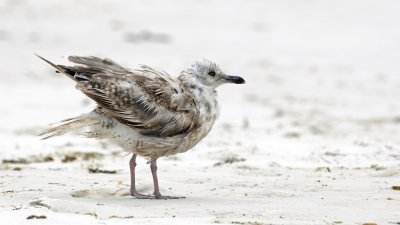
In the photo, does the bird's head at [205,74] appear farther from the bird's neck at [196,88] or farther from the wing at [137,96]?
the wing at [137,96]

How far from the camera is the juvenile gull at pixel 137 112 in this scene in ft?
24.5

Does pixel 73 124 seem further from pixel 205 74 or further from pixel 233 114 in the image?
pixel 233 114

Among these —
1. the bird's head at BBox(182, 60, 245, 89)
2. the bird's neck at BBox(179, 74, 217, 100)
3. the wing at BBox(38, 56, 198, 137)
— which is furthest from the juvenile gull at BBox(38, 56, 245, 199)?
the bird's head at BBox(182, 60, 245, 89)

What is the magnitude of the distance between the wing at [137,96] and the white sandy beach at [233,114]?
1.99 feet

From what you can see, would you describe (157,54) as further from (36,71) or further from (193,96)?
(193,96)

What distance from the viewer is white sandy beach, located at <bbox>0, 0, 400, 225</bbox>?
6.70m

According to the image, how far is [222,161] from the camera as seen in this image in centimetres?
960

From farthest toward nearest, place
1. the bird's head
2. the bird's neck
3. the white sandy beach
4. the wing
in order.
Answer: the bird's head → the bird's neck → the wing → the white sandy beach

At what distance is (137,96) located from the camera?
7.53 m

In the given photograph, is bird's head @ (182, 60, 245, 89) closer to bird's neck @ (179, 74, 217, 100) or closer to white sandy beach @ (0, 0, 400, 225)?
bird's neck @ (179, 74, 217, 100)

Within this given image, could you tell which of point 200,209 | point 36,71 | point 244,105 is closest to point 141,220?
point 200,209

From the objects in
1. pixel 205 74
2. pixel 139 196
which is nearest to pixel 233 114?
pixel 205 74

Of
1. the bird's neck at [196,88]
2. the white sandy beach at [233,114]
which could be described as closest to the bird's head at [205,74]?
the bird's neck at [196,88]

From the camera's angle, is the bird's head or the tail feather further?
the bird's head
